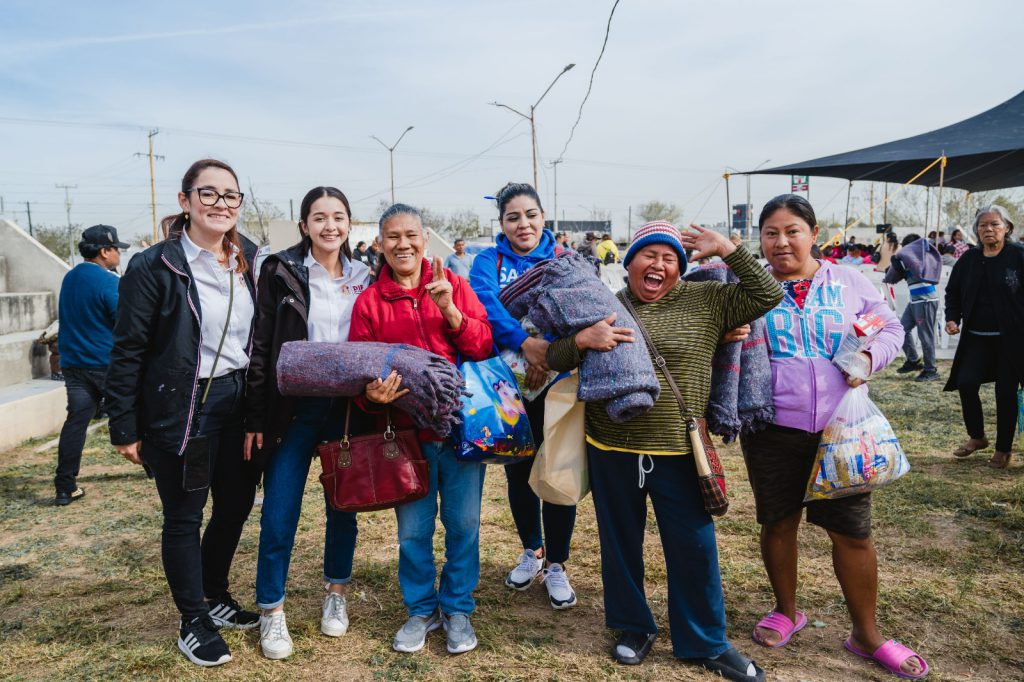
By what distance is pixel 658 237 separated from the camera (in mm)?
2703

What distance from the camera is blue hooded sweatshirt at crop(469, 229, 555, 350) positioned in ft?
10.2

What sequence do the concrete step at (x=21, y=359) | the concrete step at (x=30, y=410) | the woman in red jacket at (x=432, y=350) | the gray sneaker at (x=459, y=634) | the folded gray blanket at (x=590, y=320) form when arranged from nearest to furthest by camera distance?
the folded gray blanket at (x=590, y=320)
the woman in red jacket at (x=432, y=350)
the gray sneaker at (x=459, y=634)
the concrete step at (x=30, y=410)
the concrete step at (x=21, y=359)

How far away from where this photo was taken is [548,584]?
11.6 ft

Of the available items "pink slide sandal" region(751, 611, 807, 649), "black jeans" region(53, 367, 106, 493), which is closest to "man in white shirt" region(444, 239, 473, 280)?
"black jeans" region(53, 367, 106, 493)

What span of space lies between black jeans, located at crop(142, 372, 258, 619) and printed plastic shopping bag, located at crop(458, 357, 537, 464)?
3.27 ft

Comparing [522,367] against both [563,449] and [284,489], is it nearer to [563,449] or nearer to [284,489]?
[563,449]

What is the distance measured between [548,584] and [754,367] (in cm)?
156

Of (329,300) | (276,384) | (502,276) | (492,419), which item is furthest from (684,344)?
(276,384)

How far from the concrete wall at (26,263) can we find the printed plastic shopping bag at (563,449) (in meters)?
9.52

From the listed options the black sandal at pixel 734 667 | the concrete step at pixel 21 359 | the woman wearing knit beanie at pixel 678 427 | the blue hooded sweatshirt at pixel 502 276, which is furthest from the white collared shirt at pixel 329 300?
the concrete step at pixel 21 359

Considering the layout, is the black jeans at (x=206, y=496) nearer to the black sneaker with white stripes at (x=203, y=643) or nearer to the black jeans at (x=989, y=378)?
the black sneaker with white stripes at (x=203, y=643)

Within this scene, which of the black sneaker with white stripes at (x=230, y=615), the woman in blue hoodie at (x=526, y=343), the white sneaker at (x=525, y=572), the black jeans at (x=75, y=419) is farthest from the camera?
the black jeans at (x=75, y=419)

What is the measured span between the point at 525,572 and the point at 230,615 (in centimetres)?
145

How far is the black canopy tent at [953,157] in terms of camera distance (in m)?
8.91
